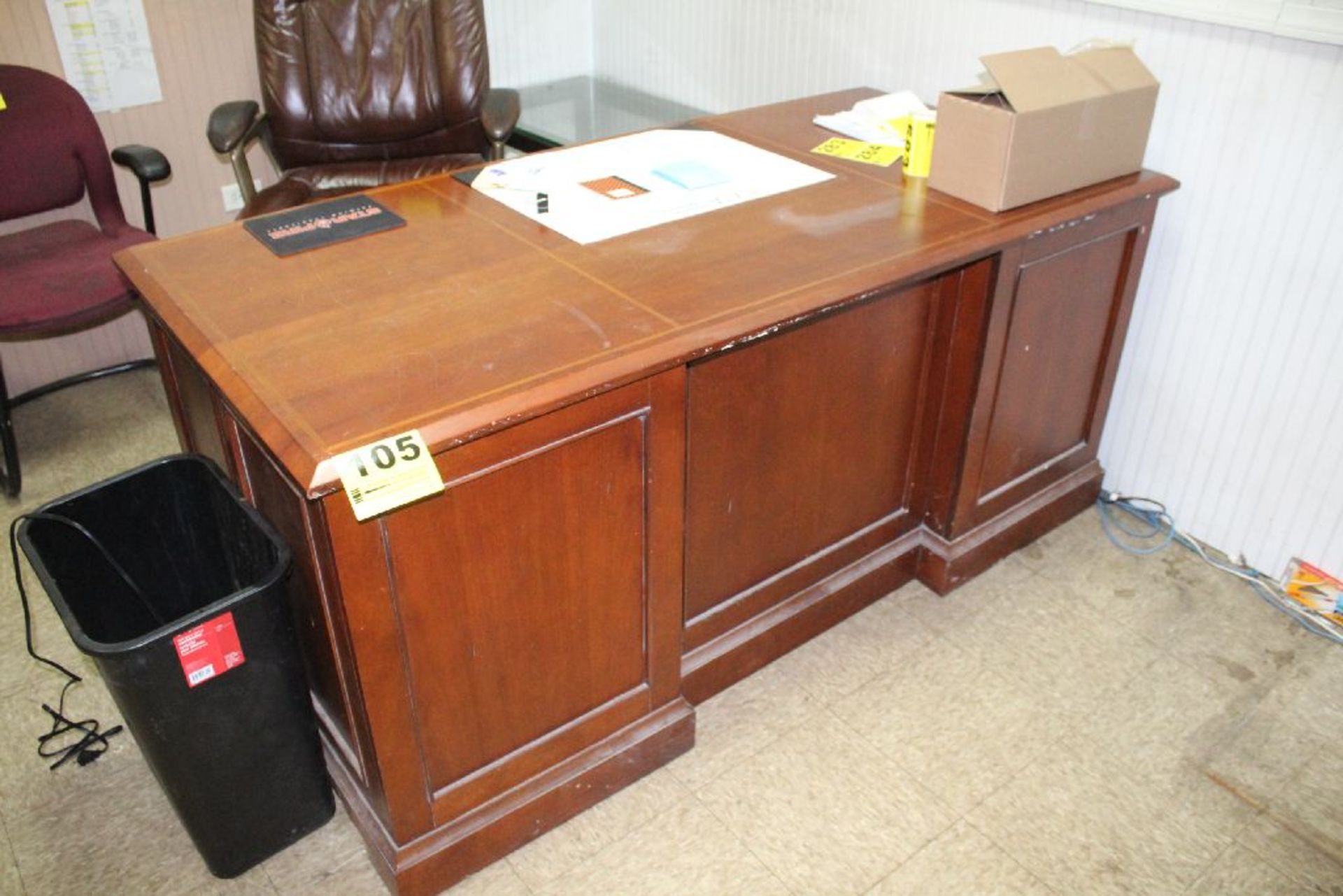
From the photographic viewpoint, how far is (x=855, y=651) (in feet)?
6.88

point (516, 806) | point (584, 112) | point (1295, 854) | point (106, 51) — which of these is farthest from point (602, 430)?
point (584, 112)

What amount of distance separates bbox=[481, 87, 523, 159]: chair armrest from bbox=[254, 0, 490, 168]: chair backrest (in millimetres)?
167

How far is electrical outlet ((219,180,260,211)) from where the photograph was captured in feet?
9.98

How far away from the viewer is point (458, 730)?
153 centimetres

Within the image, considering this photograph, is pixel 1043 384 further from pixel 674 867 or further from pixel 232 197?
pixel 232 197

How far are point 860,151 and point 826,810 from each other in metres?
1.31

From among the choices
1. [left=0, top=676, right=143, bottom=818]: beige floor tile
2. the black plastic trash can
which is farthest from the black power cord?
the black plastic trash can

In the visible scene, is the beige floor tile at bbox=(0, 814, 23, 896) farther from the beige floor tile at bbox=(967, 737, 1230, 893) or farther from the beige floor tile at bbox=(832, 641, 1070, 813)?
the beige floor tile at bbox=(967, 737, 1230, 893)

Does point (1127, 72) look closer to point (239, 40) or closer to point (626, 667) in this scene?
point (626, 667)

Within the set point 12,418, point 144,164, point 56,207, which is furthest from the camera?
point 12,418

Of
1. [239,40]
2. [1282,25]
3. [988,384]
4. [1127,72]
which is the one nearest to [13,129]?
[239,40]

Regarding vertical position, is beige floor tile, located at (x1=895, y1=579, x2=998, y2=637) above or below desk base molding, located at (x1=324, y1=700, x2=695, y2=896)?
below

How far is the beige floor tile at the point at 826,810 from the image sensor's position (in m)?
1.67

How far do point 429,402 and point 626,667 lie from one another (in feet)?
2.09
